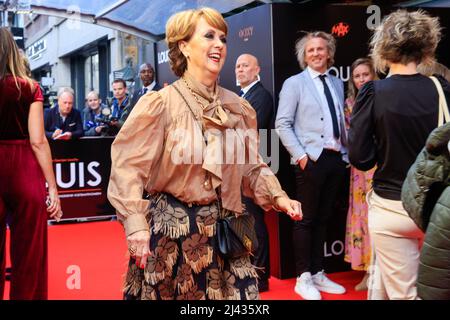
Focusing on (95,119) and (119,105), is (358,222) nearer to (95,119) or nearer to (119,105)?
(119,105)

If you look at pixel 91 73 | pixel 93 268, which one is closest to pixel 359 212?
pixel 93 268

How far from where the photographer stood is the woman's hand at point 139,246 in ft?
5.93

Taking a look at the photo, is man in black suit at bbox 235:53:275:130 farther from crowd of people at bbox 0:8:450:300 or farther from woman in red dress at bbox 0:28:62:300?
woman in red dress at bbox 0:28:62:300

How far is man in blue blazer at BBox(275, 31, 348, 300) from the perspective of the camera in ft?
12.3

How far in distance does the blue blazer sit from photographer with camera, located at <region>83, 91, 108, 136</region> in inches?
142

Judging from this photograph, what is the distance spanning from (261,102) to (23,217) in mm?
1682

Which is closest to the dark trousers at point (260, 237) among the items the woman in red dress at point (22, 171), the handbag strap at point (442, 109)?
the woman in red dress at point (22, 171)

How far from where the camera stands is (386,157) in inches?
91.7

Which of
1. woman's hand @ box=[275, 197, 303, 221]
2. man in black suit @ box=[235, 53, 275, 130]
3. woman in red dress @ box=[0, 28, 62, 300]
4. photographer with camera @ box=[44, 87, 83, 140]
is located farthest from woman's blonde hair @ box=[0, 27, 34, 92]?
photographer with camera @ box=[44, 87, 83, 140]

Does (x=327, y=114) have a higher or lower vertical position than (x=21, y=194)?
higher

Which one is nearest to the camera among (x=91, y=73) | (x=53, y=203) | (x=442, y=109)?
(x=442, y=109)

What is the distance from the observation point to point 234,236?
197cm
